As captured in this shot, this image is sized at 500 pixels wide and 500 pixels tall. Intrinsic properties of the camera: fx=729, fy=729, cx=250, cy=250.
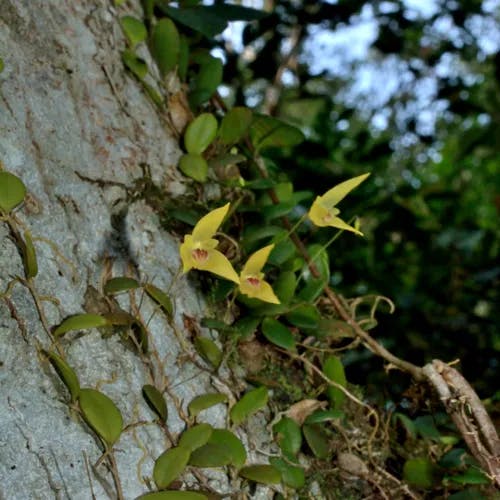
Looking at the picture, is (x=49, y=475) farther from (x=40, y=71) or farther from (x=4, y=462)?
(x=40, y=71)

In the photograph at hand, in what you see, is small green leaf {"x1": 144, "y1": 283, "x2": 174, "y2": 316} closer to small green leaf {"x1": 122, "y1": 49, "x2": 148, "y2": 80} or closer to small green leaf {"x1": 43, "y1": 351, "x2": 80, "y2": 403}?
small green leaf {"x1": 43, "y1": 351, "x2": 80, "y2": 403}

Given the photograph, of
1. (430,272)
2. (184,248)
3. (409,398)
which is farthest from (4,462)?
(430,272)

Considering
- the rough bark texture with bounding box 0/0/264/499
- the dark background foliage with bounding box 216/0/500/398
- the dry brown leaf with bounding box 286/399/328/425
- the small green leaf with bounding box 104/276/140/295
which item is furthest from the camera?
the dark background foliage with bounding box 216/0/500/398

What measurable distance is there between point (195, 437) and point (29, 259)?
243 millimetres

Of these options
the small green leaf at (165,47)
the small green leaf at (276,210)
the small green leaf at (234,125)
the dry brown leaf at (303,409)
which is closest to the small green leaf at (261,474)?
the dry brown leaf at (303,409)

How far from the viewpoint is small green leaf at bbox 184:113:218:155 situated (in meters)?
0.96

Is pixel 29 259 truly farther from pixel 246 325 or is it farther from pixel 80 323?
pixel 246 325

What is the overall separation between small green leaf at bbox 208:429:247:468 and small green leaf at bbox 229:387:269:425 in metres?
0.03

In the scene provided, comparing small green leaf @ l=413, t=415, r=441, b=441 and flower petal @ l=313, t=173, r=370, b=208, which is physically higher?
flower petal @ l=313, t=173, r=370, b=208

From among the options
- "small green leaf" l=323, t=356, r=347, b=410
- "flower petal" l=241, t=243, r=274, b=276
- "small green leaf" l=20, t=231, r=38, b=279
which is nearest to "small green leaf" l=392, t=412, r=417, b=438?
"small green leaf" l=323, t=356, r=347, b=410

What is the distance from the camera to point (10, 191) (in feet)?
2.35

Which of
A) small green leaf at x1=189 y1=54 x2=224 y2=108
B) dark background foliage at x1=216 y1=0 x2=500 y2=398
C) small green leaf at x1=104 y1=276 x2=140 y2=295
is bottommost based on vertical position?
dark background foliage at x1=216 y1=0 x2=500 y2=398

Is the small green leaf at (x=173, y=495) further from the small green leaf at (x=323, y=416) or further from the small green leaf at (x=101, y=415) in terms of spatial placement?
the small green leaf at (x=323, y=416)

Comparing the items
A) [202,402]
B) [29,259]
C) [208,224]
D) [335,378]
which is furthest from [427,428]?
[29,259]
